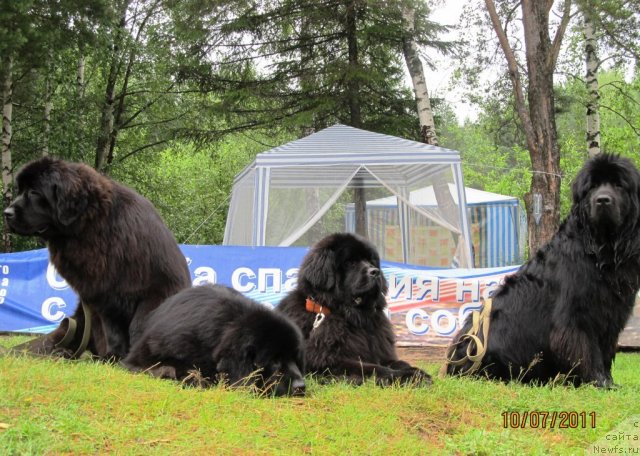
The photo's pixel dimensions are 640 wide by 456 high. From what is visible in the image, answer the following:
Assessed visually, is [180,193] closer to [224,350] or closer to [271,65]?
[271,65]

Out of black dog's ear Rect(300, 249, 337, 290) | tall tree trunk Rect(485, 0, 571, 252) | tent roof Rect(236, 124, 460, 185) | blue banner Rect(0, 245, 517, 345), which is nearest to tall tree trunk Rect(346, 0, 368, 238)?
tent roof Rect(236, 124, 460, 185)

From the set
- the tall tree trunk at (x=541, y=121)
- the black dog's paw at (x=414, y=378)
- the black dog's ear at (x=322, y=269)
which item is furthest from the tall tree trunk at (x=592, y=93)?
the black dog's paw at (x=414, y=378)

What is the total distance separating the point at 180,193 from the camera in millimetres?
24969

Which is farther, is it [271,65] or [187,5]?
[271,65]

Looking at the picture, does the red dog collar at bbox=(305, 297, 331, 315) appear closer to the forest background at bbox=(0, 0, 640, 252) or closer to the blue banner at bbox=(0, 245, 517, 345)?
the blue banner at bbox=(0, 245, 517, 345)

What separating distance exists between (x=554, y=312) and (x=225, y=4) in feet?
46.5

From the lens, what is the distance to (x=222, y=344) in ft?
13.3

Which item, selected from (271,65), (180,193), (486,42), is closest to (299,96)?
(271,65)
